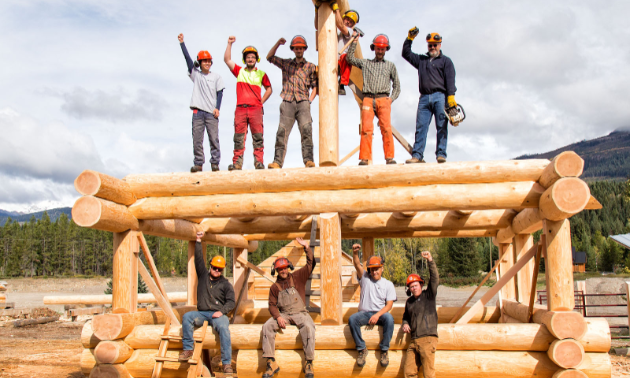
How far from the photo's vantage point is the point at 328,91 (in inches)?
343

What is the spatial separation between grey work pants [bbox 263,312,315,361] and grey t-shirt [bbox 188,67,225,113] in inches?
161

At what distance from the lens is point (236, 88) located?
30.8 ft

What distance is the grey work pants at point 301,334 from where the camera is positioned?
736cm

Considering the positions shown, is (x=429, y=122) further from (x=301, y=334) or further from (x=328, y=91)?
(x=301, y=334)

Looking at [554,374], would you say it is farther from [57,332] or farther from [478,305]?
[57,332]

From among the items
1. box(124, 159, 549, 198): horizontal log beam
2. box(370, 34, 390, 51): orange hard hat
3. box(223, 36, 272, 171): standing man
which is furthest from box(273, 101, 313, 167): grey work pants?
box(370, 34, 390, 51): orange hard hat

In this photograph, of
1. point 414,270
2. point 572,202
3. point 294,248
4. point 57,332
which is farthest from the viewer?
point 414,270

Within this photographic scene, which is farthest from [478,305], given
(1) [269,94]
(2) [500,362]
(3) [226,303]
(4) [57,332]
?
(4) [57,332]

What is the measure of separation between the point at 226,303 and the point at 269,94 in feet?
12.9

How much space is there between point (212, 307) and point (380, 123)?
4.16 metres

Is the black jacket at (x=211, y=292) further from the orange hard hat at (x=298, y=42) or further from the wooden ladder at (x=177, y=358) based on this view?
the orange hard hat at (x=298, y=42)

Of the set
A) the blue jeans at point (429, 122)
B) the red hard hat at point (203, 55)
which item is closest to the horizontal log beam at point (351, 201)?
the blue jeans at point (429, 122)

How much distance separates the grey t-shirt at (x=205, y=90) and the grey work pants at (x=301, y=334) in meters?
4.08

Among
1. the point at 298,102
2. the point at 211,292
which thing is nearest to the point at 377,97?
the point at 298,102
